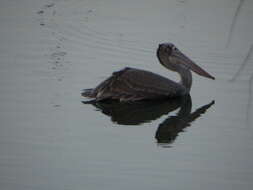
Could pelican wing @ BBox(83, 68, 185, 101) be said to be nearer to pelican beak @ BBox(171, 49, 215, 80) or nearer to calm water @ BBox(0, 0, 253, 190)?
calm water @ BBox(0, 0, 253, 190)

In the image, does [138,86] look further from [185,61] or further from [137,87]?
[185,61]

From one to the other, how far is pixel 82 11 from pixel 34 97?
425 centimetres

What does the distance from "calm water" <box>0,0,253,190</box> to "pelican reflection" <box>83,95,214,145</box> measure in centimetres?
1

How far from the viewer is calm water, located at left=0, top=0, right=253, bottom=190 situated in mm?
7297

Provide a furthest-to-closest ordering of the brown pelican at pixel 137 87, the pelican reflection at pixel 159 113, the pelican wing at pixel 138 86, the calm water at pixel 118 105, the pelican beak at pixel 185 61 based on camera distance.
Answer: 1. the pelican beak at pixel 185 61
2. the pelican wing at pixel 138 86
3. the brown pelican at pixel 137 87
4. the pelican reflection at pixel 159 113
5. the calm water at pixel 118 105

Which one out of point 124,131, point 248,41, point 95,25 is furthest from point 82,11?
point 124,131

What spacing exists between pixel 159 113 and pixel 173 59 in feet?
4.08

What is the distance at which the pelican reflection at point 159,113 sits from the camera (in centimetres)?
866

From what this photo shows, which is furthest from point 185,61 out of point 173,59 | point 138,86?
point 138,86

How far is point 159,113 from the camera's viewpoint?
938 centimetres

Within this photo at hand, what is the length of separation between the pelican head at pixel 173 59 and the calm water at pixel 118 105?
0.83 feet

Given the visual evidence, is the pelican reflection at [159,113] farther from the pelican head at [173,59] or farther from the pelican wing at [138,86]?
the pelican head at [173,59]

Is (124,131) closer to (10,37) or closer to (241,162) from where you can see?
(241,162)

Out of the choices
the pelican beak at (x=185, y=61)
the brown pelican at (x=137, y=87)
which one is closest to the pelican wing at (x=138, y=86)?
the brown pelican at (x=137, y=87)
